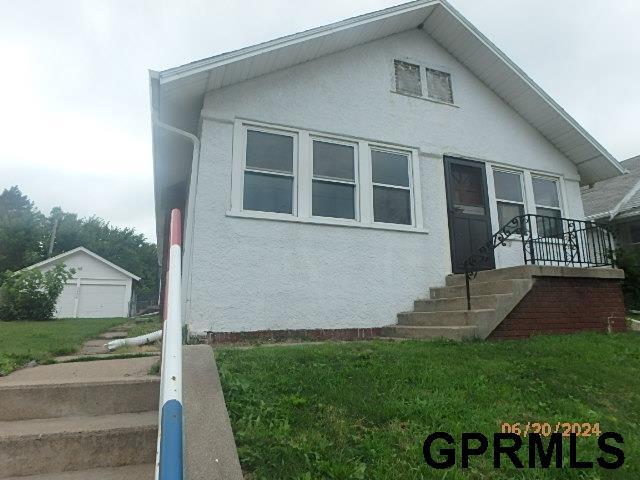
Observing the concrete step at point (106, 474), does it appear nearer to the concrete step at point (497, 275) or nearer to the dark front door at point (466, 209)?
the concrete step at point (497, 275)

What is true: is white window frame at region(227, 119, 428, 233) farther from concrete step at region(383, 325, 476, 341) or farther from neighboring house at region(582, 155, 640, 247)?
neighboring house at region(582, 155, 640, 247)

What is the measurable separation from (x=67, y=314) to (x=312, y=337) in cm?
2290

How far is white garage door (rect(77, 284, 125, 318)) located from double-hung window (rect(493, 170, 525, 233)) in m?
24.3

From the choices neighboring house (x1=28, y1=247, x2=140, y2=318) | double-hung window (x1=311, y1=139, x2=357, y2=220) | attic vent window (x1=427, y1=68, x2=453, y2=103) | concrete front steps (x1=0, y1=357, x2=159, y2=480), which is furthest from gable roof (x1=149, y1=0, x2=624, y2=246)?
neighboring house (x1=28, y1=247, x2=140, y2=318)

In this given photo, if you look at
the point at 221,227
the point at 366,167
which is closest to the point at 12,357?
the point at 221,227

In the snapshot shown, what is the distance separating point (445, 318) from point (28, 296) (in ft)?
45.5

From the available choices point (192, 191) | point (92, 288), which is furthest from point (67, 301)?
point (192, 191)

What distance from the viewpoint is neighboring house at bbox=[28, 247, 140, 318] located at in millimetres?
24422

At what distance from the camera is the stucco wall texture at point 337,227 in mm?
6016

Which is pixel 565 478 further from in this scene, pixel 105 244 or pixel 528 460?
pixel 105 244

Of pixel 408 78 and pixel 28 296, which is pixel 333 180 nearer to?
pixel 408 78

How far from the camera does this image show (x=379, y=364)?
3.89m

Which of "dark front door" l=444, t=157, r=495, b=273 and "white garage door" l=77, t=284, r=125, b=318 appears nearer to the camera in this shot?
"dark front door" l=444, t=157, r=495, b=273

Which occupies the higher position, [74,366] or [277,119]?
[277,119]
